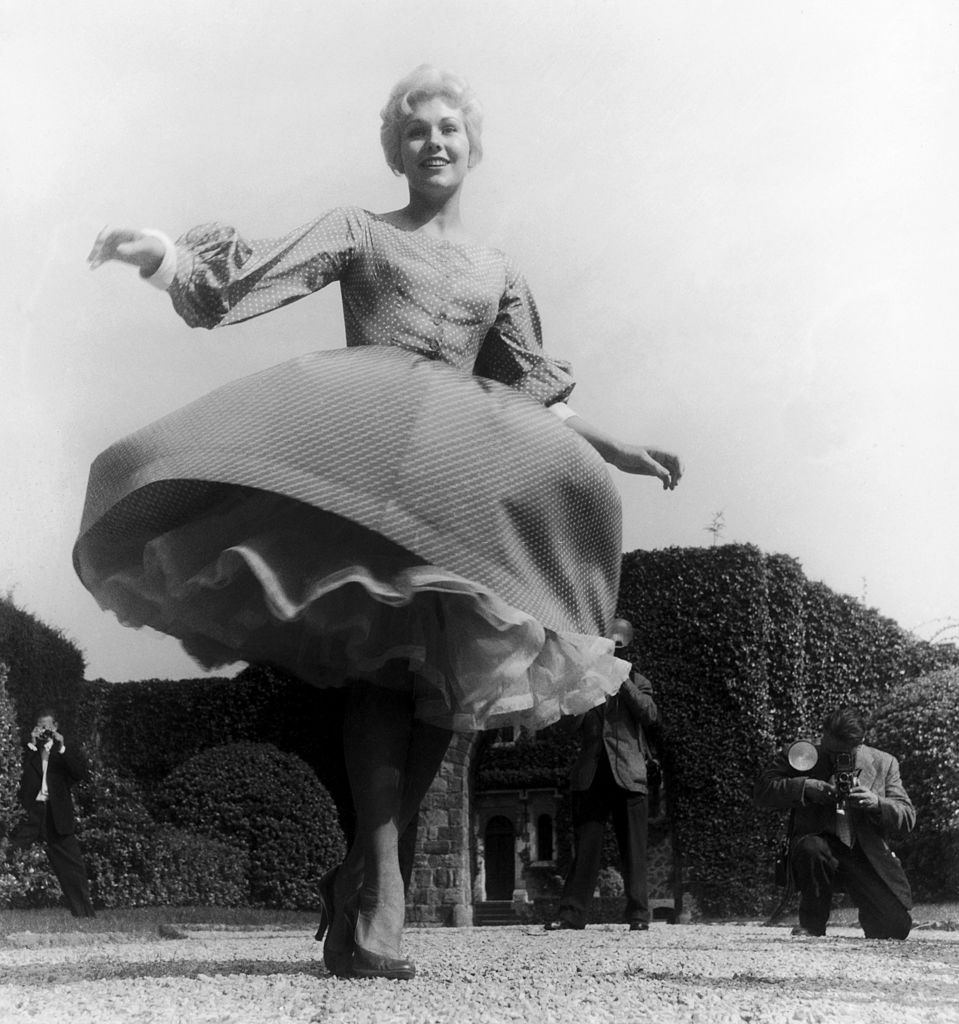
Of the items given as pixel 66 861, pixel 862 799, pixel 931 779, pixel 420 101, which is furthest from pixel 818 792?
pixel 66 861

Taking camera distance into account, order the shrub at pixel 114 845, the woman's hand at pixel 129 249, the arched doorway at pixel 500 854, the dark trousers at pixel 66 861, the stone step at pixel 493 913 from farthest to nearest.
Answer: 1. the arched doorway at pixel 500 854
2. the stone step at pixel 493 913
3. the shrub at pixel 114 845
4. the dark trousers at pixel 66 861
5. the woman's hand at pixel 129 249

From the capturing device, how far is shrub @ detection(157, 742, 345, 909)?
1102 centimetres

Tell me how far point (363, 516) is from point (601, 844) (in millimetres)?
4858

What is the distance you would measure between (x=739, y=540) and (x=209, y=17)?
8290 millimetres

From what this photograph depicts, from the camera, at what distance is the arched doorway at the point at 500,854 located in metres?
22.3

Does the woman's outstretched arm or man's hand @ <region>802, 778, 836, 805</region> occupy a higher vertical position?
the woman's outstretched arm

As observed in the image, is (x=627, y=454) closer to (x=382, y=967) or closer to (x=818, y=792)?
(x=382, y=967)

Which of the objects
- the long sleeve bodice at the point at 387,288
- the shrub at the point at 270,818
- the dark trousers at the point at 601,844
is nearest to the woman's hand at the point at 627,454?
the long sleeve bodice at the point at 387,288

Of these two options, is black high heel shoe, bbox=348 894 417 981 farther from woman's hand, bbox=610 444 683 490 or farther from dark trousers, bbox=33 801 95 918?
dark trousers, bbox=33 801 95 918

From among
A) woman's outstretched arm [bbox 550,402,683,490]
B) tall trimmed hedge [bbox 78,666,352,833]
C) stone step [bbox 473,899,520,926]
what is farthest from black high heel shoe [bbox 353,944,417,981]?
stone step [bbox 473,899,520,926]

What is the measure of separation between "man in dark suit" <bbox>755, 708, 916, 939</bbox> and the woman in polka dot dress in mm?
3465

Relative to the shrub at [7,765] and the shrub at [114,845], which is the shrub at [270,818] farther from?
the shrub at [7,765]

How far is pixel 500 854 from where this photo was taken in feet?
75.7

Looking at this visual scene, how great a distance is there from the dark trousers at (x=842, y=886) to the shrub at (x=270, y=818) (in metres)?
5.70
